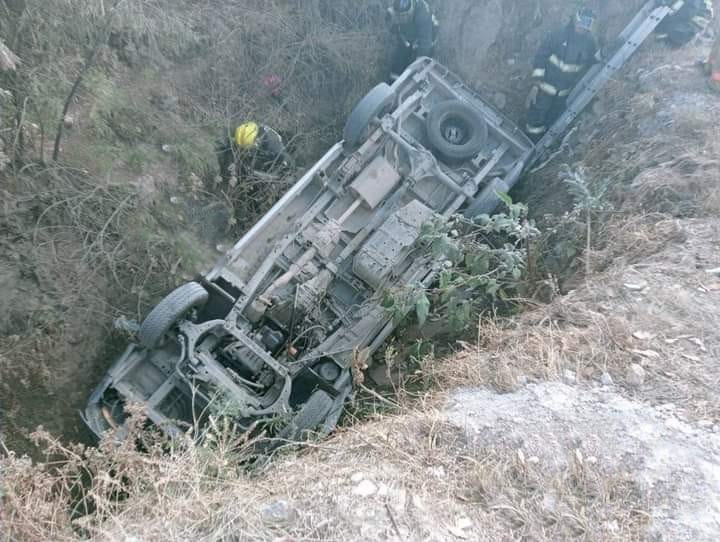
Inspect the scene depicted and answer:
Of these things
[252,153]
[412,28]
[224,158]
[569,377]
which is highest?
[412,28]

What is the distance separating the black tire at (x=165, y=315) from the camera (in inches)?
152

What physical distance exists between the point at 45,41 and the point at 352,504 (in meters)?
4.40

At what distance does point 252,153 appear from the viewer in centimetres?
575

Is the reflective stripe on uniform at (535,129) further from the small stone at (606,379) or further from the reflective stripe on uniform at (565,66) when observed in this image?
the small stone at (606,379)

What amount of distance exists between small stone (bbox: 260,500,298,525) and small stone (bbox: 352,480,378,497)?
11.3 inches

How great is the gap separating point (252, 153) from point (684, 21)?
14.5 ft

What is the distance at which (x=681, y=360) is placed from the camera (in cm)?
332

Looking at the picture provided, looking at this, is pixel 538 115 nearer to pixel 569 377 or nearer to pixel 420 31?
pixel 420 31

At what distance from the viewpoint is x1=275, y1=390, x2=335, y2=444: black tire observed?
3.61 metres

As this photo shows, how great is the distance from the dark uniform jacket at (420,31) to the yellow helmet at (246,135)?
1968 millimetres

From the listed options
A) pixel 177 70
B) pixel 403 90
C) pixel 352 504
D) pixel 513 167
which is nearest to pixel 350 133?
pixel 403 90

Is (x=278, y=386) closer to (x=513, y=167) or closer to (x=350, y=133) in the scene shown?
(x=350, y=133)

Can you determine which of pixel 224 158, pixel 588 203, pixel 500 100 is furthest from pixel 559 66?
pixel 224 158

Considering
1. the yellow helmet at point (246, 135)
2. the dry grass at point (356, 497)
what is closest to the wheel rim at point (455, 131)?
the yellow helmet at point (246, 135)
